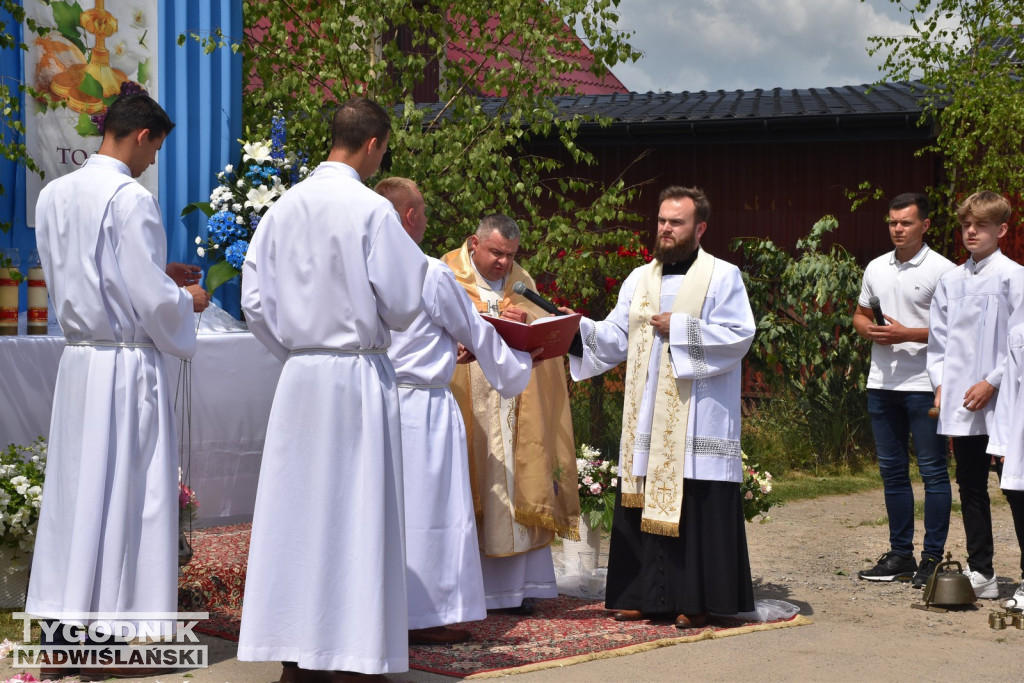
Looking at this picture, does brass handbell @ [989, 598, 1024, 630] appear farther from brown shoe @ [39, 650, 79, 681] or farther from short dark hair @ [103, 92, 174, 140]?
short dark hair @ [103, 92, 174, 140]

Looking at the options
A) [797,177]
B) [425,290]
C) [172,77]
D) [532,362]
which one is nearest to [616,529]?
[532,362]

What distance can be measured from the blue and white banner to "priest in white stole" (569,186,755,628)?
10.3 ft

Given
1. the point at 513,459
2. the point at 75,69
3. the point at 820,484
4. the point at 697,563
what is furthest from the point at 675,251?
the point at 820,484

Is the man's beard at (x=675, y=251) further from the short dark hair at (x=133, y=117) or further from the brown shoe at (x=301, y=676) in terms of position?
the brown shoe at (x=301, y=676)

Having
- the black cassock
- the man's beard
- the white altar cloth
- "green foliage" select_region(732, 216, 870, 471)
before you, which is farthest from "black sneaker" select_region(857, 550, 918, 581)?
"green foliage" select_region(732, 216, 870, 471)

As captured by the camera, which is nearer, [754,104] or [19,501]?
[19,501]

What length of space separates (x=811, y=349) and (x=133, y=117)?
800 centimetres

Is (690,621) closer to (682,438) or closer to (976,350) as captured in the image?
(682,438)

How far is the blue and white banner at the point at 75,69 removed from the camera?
23.3 feet

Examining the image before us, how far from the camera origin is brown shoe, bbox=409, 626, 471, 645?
18.8 feet

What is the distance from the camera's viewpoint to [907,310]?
721 centimetres

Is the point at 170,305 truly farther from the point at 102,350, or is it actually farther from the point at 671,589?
the point at 671,589

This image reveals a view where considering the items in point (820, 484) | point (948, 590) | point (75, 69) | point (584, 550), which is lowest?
point (948, 590)

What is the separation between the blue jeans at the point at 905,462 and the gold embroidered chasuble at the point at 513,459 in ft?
6.24
